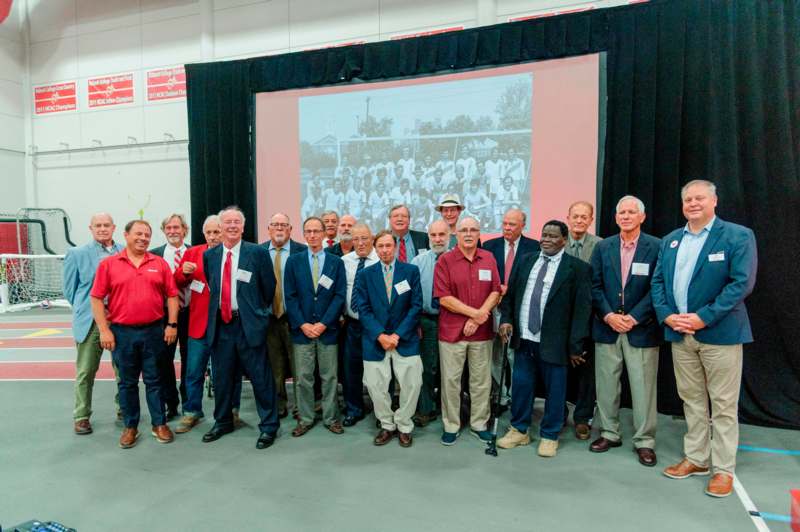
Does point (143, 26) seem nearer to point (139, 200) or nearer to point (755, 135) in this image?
point (139, 200)

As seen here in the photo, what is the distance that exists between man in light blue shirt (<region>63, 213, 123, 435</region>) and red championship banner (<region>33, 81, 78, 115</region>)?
257 inches

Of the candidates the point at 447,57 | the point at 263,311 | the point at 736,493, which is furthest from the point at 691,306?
the point at 447,57

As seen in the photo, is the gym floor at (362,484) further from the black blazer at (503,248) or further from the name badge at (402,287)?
the black blazer at (503,248)

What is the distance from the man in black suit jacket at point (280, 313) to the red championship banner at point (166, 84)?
5.05m

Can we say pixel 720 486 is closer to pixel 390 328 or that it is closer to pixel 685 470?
pixel 685 470

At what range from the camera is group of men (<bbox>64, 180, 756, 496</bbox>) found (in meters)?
2.75

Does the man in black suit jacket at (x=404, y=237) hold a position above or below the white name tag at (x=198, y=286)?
above

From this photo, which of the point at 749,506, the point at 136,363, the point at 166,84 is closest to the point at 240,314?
the point at 136,363

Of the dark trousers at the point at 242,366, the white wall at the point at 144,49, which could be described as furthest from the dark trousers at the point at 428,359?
the white wall at the point at 144,49

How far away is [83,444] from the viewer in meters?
3.32

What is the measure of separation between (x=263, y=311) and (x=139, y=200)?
589 centimetres

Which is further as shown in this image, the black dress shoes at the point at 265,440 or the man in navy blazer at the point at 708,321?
the black dress shoes at the point at 265,440

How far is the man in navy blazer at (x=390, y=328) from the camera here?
328 cm

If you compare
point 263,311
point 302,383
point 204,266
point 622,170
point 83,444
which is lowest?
point 83,444
